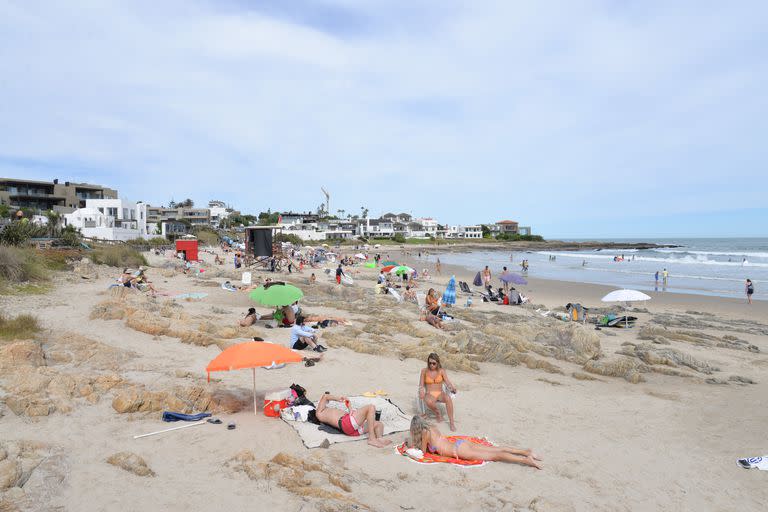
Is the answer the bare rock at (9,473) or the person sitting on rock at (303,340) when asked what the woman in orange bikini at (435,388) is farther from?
the bare rock at (9,473)

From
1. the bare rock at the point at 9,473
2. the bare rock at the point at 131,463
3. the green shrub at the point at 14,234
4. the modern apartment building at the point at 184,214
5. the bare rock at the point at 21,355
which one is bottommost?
the bare rock at the point at 131,463

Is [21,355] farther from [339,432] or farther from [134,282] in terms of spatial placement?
[134,282]

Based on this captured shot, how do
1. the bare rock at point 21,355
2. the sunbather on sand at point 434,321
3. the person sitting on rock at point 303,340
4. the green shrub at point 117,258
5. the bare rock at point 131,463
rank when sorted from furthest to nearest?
the green shrub at point 117,258
the sunbather on sand at point 434,321
the person sitting on rock at point 303,340
the bare rock at point 21,355
the bare rock at point 131,463

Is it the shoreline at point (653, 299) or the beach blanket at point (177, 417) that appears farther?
the shoreline at point (653, 299)

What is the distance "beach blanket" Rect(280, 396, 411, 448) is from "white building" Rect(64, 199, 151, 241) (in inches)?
1838

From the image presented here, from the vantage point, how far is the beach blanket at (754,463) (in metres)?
5.55

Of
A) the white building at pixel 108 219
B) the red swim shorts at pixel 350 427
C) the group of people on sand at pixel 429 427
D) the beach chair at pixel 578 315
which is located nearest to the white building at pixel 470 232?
the white building at pixel 108 219

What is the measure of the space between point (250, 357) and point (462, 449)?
9.38 feet

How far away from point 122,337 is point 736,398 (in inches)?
456

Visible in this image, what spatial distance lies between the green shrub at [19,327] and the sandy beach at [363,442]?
0.83 feet

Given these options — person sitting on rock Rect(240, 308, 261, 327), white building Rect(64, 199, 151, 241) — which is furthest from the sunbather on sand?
white building Rect(64, 199, 151, 241)

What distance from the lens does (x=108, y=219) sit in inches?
2100

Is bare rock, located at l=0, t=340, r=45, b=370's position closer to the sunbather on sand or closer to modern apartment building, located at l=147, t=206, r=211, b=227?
the sunbather on sand

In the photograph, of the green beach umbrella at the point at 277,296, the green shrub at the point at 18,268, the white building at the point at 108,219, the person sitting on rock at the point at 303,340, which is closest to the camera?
the person sitting on rock at the point at 303,340
